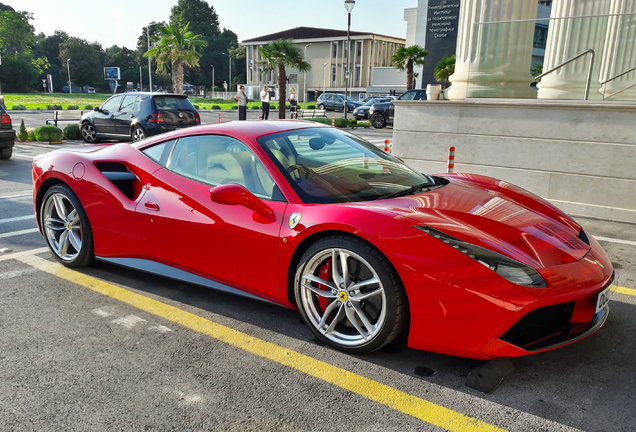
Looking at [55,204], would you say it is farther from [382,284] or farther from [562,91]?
[562,91]

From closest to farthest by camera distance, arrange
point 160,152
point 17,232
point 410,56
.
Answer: point 160,152, point 17,232, point 410,56

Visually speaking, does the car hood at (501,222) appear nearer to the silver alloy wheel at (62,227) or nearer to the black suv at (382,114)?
the silver alloy wheel at (62,227)

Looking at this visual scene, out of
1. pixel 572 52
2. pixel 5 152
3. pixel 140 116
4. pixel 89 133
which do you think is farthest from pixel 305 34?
pixel 572 52

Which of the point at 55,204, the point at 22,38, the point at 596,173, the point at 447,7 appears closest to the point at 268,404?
the point at 55,204

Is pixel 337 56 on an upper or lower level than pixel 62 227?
upper

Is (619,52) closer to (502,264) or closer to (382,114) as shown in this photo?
(502,264)

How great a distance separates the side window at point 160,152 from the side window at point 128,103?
38.3 feet

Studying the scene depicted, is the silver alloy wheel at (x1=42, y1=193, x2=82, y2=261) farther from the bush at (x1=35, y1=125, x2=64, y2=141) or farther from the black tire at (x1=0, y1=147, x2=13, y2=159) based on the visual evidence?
the bush at (x1=35, y1=125, x2=64, y2=141)

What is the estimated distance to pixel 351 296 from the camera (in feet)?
9.29

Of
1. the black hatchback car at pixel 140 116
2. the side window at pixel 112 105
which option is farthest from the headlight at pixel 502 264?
the side window at pixel 112 105

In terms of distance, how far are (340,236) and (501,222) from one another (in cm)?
93

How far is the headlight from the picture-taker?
244 centimetres

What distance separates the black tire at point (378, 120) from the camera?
80.2ft

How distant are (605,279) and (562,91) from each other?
21.4ft
